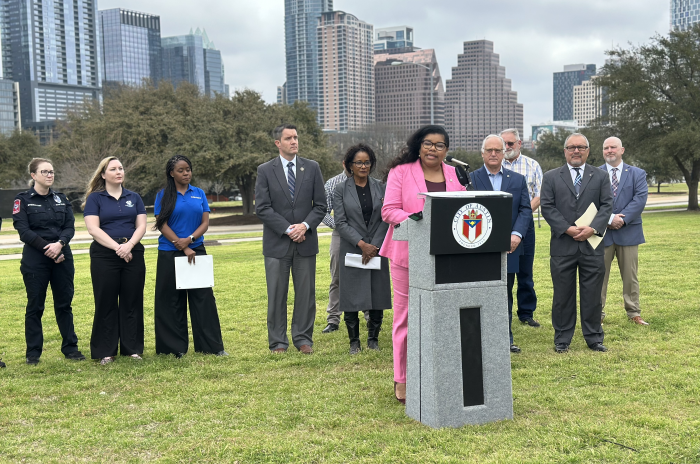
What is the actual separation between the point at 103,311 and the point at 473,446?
4316 mm

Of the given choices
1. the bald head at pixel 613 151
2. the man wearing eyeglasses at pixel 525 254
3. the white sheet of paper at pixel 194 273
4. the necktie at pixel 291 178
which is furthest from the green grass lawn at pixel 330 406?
the bald head at pixel 613 151

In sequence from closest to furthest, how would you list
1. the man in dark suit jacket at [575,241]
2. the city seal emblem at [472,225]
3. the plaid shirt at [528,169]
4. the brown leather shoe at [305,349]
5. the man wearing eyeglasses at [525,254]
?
the city seal emblem at [472,225], the man in dark suit jacket at [575,241], the brown leather shoe at [305,349], the man wearing eyeglasses at [525,254], the plaid shirt at [528,169]

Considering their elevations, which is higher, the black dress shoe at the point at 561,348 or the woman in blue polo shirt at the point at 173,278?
the woman in blue polo shirt at the point at 173,278

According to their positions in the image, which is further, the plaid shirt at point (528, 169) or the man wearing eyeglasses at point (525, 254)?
the plaid shirt at point (528, 169)

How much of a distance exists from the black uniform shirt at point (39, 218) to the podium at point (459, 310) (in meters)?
4.15

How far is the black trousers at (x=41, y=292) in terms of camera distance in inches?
267

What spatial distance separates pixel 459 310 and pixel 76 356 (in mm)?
4484

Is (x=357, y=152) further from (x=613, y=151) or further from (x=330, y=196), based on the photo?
(x=613, y=151)

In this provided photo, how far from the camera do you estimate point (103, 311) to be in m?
6.81

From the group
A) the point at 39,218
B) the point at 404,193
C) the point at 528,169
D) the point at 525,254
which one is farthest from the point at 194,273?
the point at 528,169

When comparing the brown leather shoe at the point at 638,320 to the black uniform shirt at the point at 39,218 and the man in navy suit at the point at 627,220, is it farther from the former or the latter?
the black uniform shirt at the point at 39,218

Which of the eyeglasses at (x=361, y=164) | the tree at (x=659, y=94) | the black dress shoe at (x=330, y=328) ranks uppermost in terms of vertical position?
the tree at (x=659, y=94)

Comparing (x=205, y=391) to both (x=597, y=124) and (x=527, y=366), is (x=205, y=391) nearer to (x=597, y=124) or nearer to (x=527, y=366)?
(x=527, y=366)

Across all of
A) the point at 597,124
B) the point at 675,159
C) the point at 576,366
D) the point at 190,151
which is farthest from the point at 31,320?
the point at 597,124
